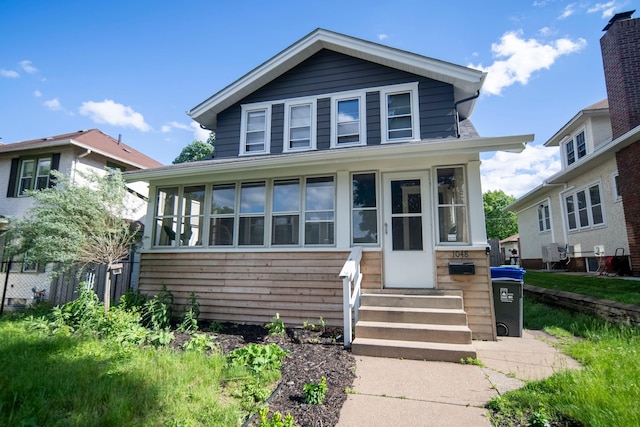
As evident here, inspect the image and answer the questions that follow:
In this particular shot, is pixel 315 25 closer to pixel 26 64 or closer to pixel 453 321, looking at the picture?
pixel 453 321

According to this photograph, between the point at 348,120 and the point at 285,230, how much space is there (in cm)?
328

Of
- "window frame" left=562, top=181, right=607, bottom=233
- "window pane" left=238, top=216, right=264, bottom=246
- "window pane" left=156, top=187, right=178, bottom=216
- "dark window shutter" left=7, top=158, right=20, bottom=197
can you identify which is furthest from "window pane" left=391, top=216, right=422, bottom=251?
"dark window shutter" left=7, top=158, right=20, bottom=197

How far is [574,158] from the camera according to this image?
13.1 metres

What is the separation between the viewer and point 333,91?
7.71 metres

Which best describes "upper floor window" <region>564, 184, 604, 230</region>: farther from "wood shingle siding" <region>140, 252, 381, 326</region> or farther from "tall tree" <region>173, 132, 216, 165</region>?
"tall tree" <region>173, 132, 216, 165</region>

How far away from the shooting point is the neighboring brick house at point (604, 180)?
8484 mm

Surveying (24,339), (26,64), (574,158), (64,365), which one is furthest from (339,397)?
(574,158)

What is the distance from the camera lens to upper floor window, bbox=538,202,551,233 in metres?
14.0

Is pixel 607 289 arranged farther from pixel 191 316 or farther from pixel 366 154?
pixel 191 316

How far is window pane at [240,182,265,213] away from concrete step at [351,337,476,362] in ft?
11.5

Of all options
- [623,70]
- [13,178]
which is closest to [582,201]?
[623,70]

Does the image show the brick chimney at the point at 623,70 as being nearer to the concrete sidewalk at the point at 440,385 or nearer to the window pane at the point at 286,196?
the concrete sidewalk at the point at 440,385

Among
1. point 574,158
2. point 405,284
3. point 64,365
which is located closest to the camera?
point 64,365

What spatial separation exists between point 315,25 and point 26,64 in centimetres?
996
